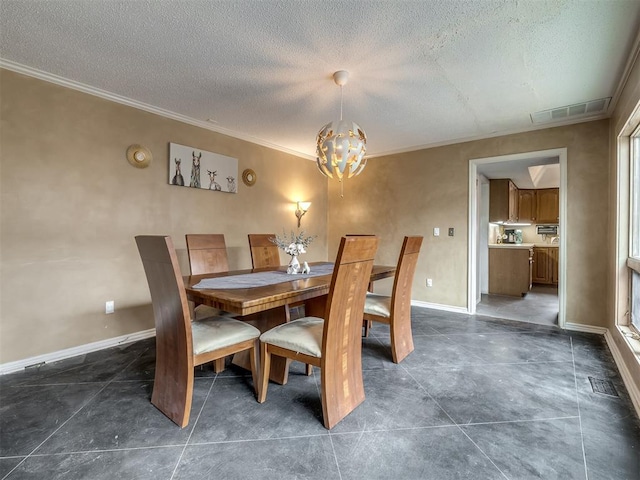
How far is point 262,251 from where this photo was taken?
10.9 ft

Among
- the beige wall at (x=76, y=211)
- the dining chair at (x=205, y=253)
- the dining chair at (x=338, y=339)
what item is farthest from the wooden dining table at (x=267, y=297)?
the beige wall at (x=76, y=211)

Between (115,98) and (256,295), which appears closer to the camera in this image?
(256,295)

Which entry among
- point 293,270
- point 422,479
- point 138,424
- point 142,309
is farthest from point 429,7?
point 142,309

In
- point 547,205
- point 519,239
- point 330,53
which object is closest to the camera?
point 330,53

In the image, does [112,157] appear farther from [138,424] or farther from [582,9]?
[582,9]

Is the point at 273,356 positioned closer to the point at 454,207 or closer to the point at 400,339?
the point at 400,339

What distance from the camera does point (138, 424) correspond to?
1618 mm

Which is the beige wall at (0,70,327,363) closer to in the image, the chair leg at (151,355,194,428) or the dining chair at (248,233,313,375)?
the dining chair at (248,233,313,375)

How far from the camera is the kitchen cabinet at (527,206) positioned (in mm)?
6188

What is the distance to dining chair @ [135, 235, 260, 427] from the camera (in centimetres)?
154

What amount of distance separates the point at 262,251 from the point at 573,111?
3526 mm

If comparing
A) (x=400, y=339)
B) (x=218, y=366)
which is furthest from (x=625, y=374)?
(x=218, y=366)

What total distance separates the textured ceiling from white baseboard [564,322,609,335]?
2235 mm

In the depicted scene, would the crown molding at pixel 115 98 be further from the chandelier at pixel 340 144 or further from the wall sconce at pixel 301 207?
the chandelier at pixel 340 144
